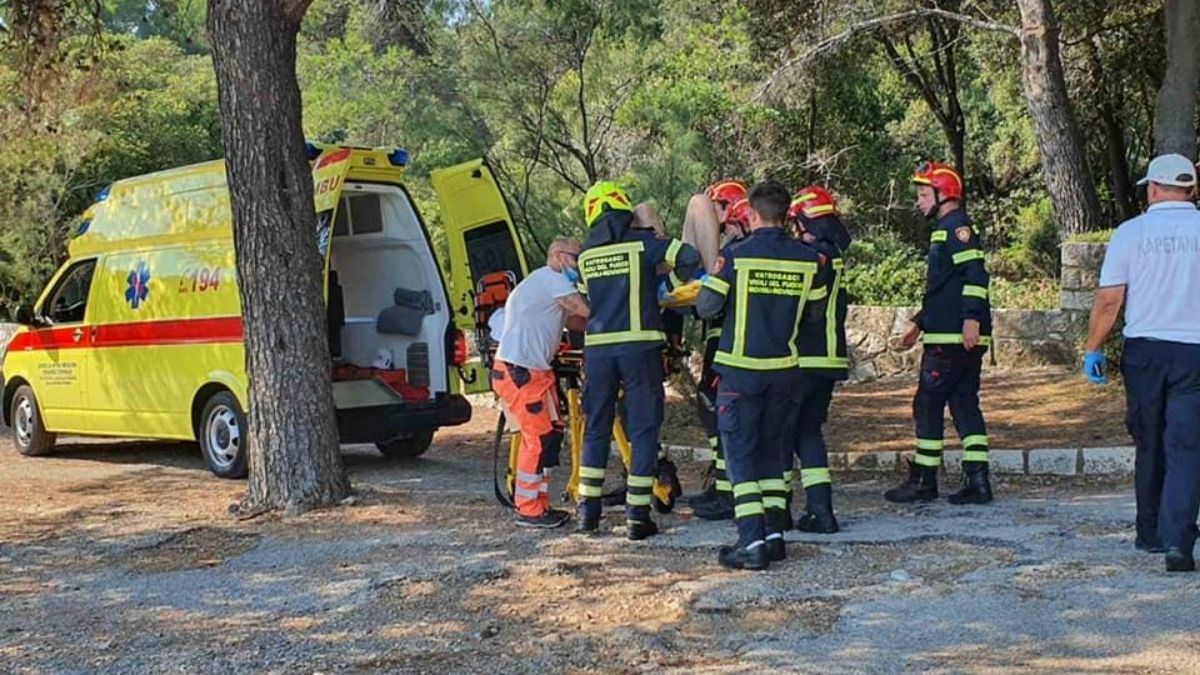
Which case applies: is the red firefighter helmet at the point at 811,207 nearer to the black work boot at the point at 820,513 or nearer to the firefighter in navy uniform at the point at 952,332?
the firefighter in navy uniform at the point at 952,332

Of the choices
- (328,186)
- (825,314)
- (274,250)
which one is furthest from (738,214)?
(328,186)

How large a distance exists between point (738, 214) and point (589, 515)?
1.89 meters

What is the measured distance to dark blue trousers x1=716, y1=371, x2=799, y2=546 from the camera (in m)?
6.13

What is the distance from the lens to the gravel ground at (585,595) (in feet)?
16.1

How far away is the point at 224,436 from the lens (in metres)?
9.95

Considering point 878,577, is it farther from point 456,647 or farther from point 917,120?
point 917,120

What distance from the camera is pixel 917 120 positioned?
2234cm

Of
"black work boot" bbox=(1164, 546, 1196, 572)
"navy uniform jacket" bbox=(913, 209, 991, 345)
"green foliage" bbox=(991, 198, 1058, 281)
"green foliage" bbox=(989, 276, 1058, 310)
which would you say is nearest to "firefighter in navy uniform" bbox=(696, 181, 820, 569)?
"navy uniform jacket" bbox=(913, 209, 991, 345)

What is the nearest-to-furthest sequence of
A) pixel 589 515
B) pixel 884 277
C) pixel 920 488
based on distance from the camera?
pixel 589 515 < pixel 920 488 < pixel 884 277

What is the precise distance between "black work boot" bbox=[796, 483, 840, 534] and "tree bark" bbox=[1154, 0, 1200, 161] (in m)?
8.17

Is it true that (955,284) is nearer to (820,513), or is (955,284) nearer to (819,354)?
(819,354)

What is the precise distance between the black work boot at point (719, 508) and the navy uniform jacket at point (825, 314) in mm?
1013

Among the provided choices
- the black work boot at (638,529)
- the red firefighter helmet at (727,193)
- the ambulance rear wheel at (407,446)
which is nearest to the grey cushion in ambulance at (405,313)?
the ambulance rear wheel at (407,446)

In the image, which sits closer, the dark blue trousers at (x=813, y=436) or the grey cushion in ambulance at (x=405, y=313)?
the dark blue trousers at (x=813, y=436)
